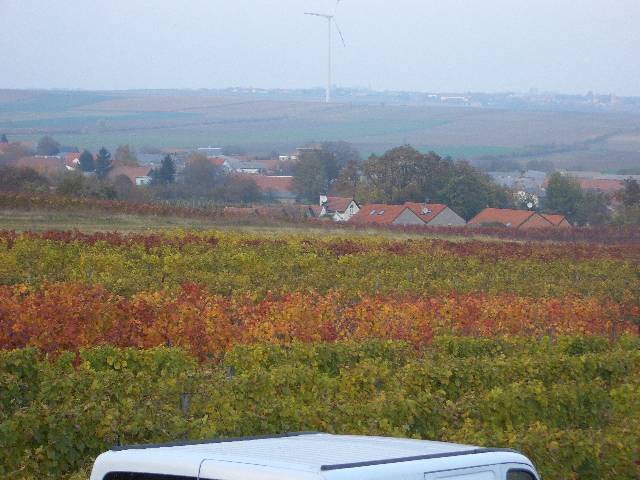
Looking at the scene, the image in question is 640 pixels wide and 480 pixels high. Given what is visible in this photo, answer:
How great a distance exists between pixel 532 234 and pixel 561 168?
417ft

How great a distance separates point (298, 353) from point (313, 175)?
10284 cm

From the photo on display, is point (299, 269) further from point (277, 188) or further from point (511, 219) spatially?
point (277, 188)

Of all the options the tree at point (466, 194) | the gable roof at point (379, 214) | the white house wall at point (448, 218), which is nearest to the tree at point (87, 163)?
the tree at point (466, 194)

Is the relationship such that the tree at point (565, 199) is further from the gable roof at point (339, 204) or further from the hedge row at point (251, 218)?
the hedge row at point (251, 218)

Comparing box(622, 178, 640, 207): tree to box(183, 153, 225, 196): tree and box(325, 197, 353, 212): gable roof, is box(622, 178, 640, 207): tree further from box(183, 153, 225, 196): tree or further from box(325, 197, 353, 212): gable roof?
box(183, 153, 225, 196): tree

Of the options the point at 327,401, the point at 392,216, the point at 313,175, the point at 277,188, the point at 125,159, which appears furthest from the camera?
the point at 125,159

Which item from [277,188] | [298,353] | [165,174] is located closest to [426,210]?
[165,174]

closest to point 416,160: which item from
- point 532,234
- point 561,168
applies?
point 532,234

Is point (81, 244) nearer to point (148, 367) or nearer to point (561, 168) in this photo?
point (148, 367)

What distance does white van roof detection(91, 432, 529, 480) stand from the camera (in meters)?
4.35

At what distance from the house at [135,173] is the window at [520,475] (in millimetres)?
102621

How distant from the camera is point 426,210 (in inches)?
2963

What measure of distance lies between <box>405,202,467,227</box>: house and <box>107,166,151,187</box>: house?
39.4 meters

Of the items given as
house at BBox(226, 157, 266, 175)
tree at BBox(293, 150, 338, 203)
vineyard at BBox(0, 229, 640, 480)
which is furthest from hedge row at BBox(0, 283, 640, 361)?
house at BBox(226, 157, 266, 175)
